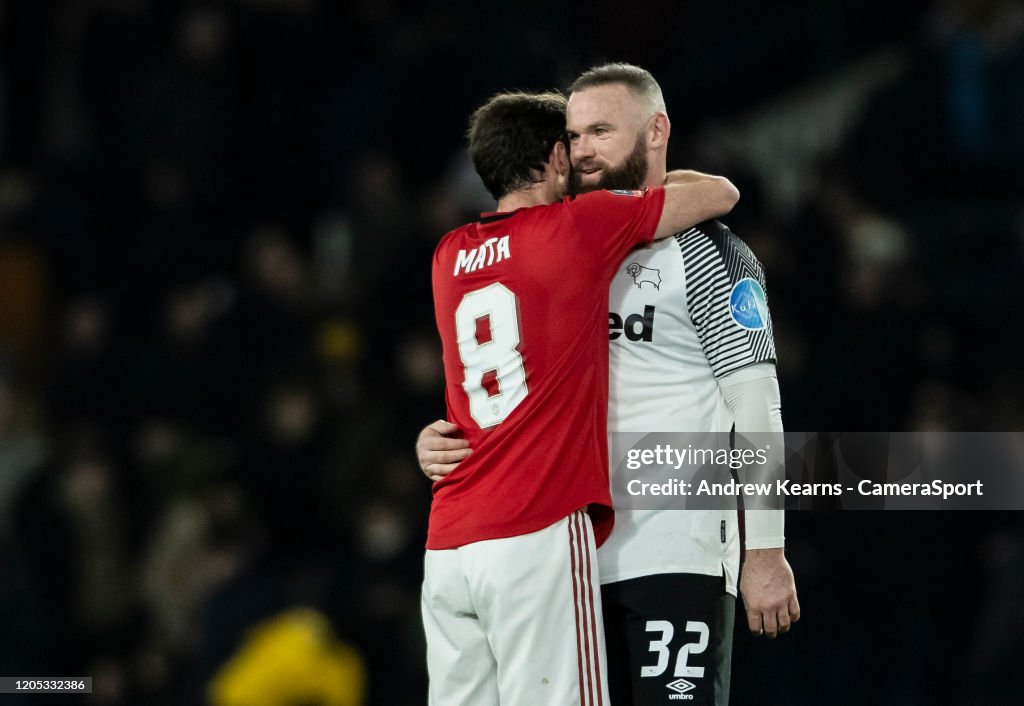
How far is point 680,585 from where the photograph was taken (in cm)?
396

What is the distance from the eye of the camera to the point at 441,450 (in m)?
4.10

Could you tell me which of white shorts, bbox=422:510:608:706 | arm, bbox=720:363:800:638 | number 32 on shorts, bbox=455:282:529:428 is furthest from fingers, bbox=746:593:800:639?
number 32 on shorts, bbox=455:282:529:428

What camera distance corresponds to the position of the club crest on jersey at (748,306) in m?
4.04

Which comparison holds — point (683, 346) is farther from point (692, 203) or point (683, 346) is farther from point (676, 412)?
point (692, 203)

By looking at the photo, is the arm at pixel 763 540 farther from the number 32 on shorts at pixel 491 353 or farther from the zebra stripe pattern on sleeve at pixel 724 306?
the number 32 on shorts at pixel 491 353

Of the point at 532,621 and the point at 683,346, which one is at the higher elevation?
the point at 683,346

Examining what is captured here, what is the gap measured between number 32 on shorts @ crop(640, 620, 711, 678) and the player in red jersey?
0.17 meters

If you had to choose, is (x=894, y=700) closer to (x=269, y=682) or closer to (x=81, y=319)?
(x=269, y=682)

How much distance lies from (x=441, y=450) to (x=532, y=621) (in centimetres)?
58

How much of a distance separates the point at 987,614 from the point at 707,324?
11.0ft

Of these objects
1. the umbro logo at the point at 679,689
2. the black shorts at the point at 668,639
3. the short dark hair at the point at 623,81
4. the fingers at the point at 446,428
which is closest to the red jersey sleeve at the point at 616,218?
the short dark hair at the point at 623,81

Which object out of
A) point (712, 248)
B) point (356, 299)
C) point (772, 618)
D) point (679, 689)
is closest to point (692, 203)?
point (712, 248)

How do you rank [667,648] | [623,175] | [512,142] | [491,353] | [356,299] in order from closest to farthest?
[667,648] < [491,353] < [512,142] < [623,175] < [356,299]

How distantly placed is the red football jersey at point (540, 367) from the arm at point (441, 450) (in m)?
0.03
